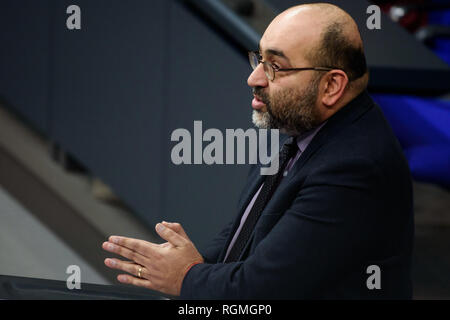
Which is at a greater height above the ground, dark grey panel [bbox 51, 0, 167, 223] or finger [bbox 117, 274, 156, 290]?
dark grey panel [bbox 51, 0, 167, 223]

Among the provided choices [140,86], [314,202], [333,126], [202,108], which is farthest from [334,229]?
[140,86]

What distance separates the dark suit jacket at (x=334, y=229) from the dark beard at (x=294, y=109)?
52 mm

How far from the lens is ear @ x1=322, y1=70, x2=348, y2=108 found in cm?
116

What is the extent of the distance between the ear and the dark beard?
17 mm

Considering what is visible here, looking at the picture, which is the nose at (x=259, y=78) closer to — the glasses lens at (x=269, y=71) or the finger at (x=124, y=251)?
the glasses lens at (x=269, y=71)

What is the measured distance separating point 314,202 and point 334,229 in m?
0.05

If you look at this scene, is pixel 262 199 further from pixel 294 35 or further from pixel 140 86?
pixel 140 86

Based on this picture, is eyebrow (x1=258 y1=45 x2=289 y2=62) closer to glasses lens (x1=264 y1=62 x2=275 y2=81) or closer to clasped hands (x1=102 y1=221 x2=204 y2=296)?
glasses lens (x1=264 y1=62 x2=275 y2=81)

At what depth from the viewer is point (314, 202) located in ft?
3.45

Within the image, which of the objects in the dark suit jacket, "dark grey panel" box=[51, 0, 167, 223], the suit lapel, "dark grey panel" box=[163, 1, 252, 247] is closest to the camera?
the dark suit jacket

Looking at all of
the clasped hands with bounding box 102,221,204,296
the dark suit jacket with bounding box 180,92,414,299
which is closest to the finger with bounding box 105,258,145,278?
the clasped hands with bounding box 102,221,204,296

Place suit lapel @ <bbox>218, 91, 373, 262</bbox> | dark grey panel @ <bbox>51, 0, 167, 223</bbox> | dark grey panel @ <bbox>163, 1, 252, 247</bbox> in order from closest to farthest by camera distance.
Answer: suit lapel @ <bbox>218, 91, 373, 262</bbox>, dark grey panel @ <bbox>163, 1, 252, 247</bbox>, dark grey panel @ <bbox>51, 0, 167, 223</bbox>

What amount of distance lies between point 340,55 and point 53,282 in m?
0.63
